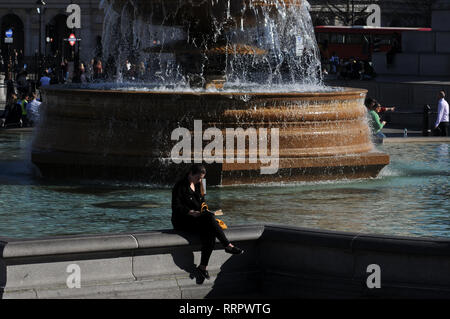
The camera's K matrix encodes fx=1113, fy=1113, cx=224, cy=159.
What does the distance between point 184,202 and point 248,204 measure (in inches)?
138

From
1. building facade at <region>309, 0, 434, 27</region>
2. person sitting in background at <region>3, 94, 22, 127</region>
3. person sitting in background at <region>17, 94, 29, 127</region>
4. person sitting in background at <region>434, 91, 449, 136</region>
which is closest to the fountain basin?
person sitting in background at <region>3, 94, 22, 127</region>

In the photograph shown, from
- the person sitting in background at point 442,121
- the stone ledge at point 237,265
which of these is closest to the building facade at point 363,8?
the person sitting in background at point 442,121

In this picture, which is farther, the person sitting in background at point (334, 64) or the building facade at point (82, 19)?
the building facade at point (82, 19)

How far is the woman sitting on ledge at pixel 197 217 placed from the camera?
8906 mm

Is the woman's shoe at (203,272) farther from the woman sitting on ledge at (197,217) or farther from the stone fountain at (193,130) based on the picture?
the stone fountain at (193,130)

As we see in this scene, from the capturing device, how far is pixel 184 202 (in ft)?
30.3

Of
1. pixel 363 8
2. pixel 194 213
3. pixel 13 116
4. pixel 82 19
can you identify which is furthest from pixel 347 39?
pixel 194 213

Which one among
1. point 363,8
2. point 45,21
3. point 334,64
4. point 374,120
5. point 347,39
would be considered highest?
point 363,8

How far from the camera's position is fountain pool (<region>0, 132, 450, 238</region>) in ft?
36.6

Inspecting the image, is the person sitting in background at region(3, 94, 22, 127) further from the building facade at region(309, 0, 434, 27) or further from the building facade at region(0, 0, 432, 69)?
the building facade at region(309, 0, 434, 27)

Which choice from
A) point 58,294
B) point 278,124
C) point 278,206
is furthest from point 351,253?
point 278,124

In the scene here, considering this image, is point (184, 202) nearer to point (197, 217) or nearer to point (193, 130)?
point (197, 217)

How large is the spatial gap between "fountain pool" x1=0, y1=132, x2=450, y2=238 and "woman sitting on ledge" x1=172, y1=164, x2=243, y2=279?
1.66 metres
